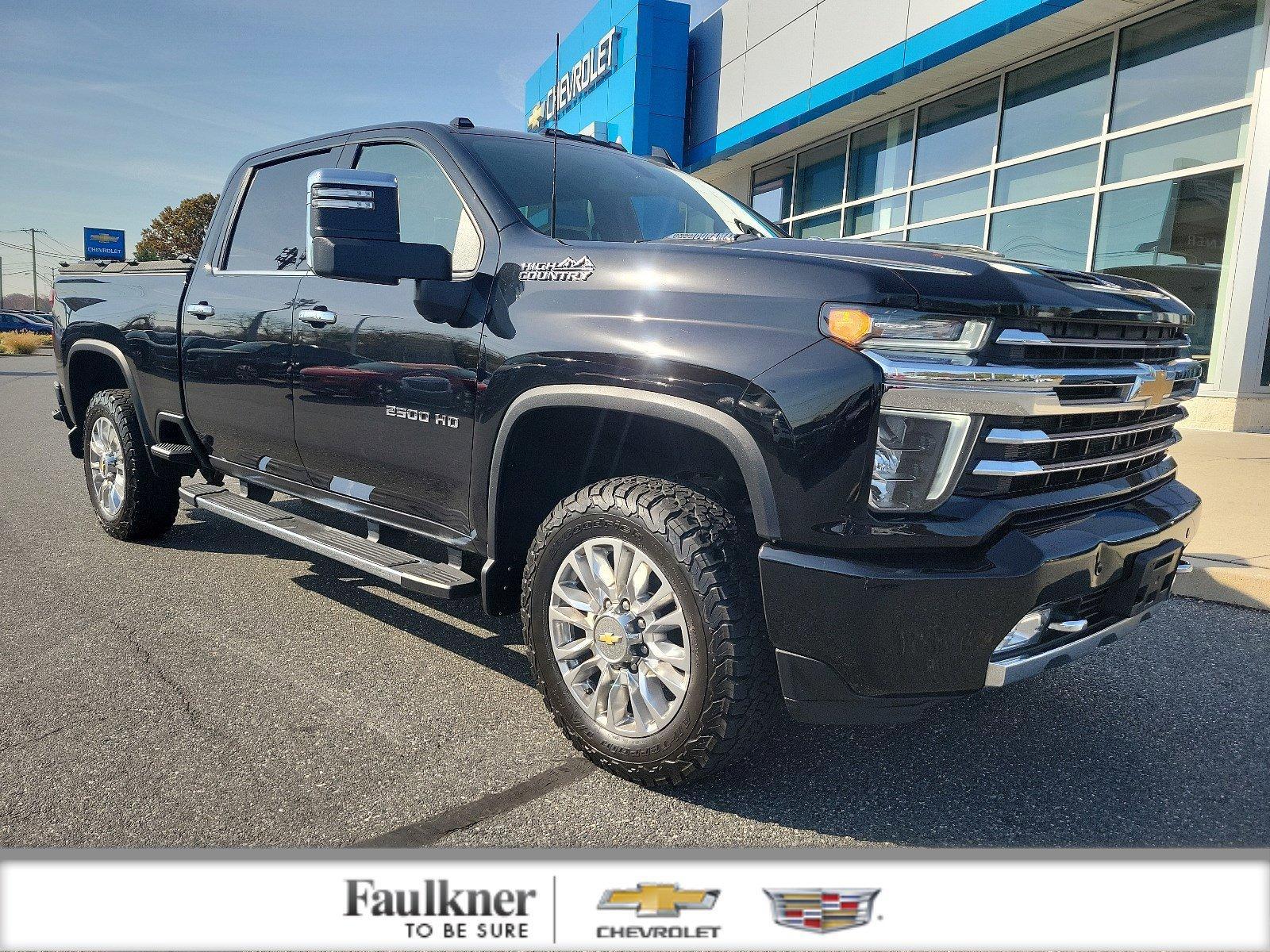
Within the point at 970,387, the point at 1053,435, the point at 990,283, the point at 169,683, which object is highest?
the point at 990,283

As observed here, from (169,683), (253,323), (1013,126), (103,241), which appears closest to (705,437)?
(169,683)

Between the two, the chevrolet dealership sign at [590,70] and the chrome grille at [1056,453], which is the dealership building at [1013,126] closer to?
the chevrolet dealership sign at [590,70]

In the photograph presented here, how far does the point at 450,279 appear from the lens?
3.03 meters

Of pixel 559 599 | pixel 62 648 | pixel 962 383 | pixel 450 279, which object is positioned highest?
pixel 450 279

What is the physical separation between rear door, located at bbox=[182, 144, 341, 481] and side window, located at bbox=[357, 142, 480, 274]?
1.45 feet

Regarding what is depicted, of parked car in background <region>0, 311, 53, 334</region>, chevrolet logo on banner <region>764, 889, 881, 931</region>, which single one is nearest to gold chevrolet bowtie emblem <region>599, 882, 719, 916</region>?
chevrolet logo on banner <region>764, 889, 881, 931</region>

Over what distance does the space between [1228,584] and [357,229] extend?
4.18 metres

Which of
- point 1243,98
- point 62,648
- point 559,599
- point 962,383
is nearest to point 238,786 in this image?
point 559,599

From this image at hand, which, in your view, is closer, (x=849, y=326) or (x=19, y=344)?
(x=849, y=326)

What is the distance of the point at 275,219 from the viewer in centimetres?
425

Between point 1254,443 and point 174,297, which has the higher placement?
point 174,297

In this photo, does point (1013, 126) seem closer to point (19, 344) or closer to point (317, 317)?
point (317, 317)

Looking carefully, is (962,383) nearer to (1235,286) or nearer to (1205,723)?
(1205,723)

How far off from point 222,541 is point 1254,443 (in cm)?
835
